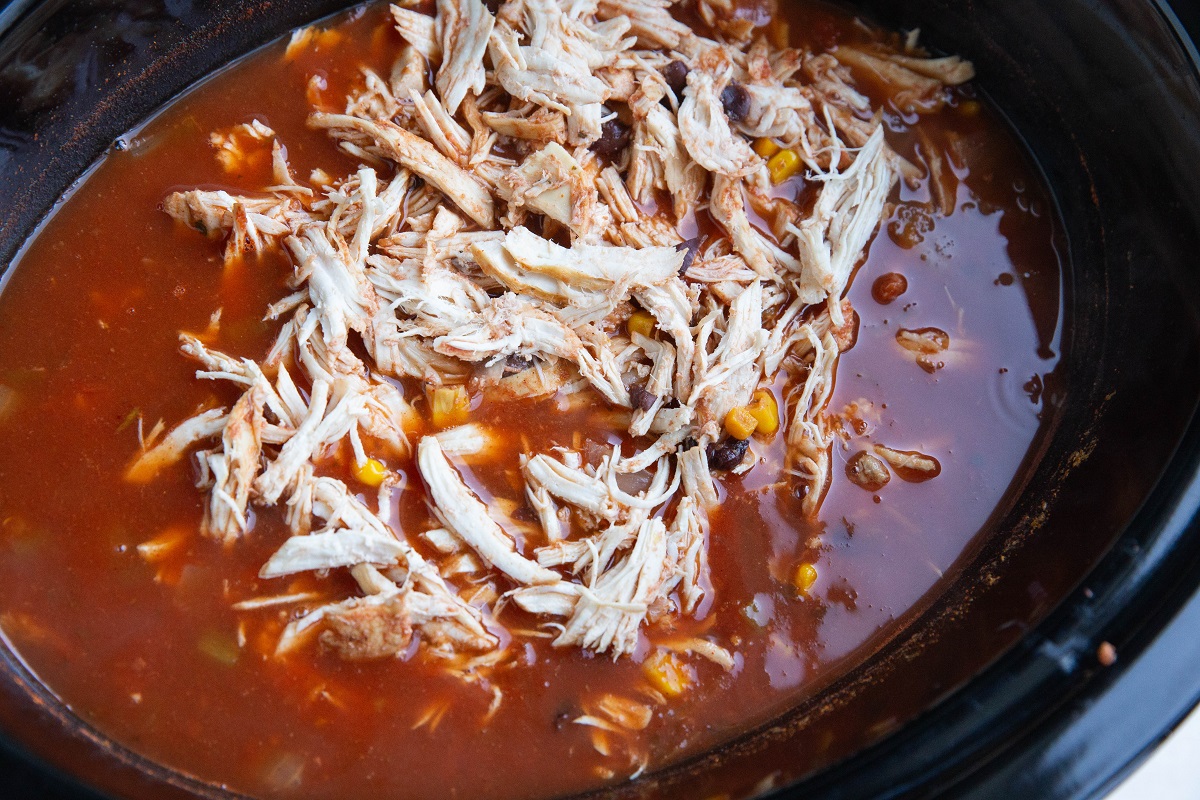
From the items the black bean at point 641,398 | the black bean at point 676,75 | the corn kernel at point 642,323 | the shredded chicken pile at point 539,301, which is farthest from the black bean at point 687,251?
the black bean at point 676,75

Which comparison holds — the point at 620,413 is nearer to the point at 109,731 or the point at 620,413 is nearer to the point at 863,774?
the point at 863,774

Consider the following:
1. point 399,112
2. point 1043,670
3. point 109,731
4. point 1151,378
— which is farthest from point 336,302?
point 1151,378

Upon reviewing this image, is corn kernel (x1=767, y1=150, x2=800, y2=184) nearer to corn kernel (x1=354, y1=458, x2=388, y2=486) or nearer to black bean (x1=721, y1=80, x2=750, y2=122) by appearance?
black bean (x1=721, y1=80, x2=750, y2=122)

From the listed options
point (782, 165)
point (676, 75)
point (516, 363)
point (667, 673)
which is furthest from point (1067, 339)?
point (516, 363)

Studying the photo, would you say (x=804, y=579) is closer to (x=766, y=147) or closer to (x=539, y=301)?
(x=539, y=301)

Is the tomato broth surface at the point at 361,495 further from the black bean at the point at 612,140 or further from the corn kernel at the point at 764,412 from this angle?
the black bean at the point at 612,140

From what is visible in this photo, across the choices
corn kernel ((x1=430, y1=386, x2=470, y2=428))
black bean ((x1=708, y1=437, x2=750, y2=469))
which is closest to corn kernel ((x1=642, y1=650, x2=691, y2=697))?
black bean ((x1=708, y1=437, x2=750, y2=469))
